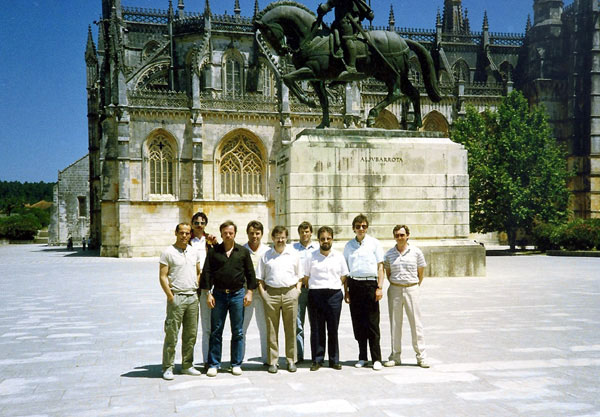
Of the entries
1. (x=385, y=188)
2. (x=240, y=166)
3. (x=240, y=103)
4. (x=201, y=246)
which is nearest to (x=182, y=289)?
(x=201, y=246)

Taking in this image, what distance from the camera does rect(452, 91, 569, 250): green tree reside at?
34938 millimetres

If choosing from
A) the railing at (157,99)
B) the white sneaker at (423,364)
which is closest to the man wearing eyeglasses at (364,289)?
the white sneaker at (423,364)

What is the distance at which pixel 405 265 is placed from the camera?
286 inches

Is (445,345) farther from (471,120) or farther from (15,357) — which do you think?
(471,120)

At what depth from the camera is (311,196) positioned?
568 inches

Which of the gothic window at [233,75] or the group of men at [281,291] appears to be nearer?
the group of men at [281,291]

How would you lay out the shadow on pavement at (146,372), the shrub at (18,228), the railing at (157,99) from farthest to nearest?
1. the shrub at (18,228)
2. the railing at (157,99)
3. the shadow on pavement at (146,372)

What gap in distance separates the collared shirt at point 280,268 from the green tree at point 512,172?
96.1ft

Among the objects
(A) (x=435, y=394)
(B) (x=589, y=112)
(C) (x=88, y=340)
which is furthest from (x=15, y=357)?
(B) (x=589, y=112)

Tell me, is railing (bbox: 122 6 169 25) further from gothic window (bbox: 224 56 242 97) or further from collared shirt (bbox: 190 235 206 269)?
collared shirt (bbox: 190 235 206 269)

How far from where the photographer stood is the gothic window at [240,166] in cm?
3778

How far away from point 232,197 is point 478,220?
15.3 meters

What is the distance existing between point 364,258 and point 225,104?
3146cm

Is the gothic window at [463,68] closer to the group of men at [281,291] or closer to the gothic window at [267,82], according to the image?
the gothic window at [267,82]
